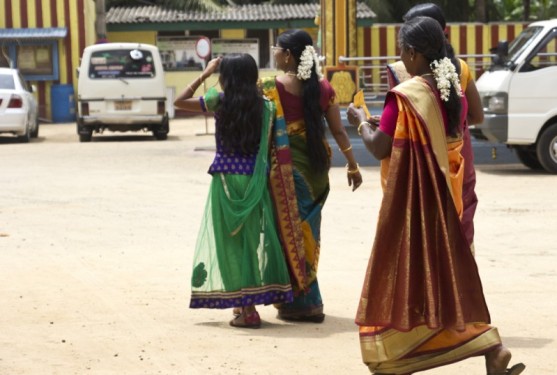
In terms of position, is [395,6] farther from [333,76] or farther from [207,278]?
[207,278]

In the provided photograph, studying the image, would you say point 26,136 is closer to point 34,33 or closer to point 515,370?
point 34,33

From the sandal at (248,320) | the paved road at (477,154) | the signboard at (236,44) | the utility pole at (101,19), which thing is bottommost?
the paved road at (477,154)

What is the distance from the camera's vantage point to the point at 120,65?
25344 mm

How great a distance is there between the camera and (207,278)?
24.0 ft

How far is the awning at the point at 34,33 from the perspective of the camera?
36562mm

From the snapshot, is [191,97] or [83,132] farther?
[83,132]

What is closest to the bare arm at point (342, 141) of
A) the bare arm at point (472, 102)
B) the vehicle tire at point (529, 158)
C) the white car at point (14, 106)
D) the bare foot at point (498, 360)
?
the bare arm at point (472, 102)

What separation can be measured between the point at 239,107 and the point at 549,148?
394 inches

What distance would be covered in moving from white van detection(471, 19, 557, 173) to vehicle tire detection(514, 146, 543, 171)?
878 millimetres

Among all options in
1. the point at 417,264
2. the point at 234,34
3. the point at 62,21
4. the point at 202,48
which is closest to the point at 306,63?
the point at 417,264

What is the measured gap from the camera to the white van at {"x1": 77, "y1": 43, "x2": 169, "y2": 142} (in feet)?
82.4

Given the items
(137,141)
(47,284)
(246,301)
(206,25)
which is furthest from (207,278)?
(206,25)

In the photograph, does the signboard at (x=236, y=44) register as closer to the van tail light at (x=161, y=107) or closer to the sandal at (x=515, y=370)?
the van tail light at (x=161, y=107)

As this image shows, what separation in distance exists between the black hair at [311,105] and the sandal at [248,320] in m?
0.90
